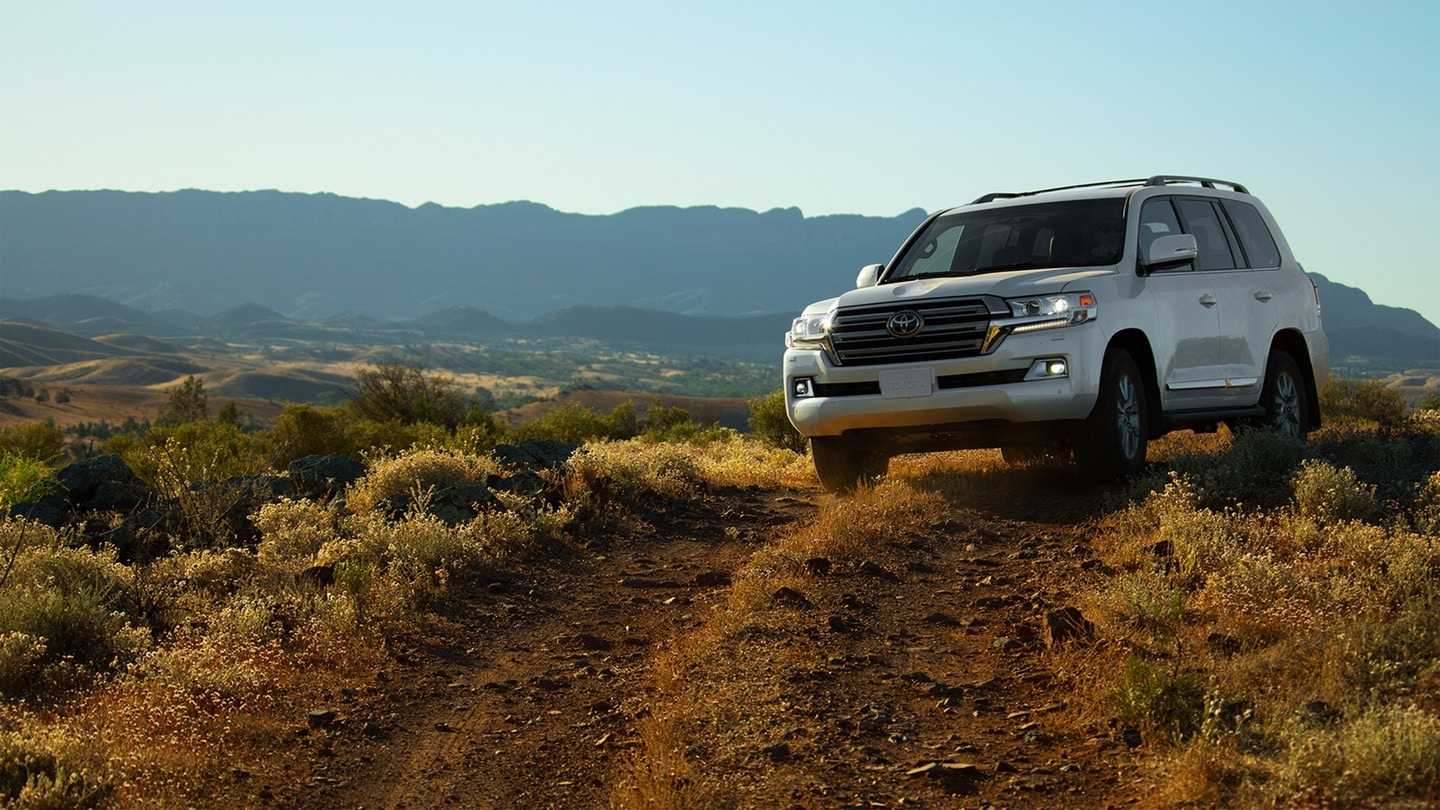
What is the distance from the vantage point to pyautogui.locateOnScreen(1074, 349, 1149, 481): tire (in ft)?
29.8

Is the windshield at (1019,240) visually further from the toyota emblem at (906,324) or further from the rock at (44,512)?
the rock at (44,512)

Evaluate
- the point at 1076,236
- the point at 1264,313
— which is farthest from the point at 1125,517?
the point at 1264,313

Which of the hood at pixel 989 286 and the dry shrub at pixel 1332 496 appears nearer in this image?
the dry shrub at pixel 1332 496

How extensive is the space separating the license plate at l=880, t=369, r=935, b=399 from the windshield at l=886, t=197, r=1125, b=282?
1.30 meters

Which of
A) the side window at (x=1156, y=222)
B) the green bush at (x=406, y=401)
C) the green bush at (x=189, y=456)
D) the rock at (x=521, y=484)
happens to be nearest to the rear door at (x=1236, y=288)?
the side window at (x=1156, y=222)

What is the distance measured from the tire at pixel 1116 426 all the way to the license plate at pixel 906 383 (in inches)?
44.4

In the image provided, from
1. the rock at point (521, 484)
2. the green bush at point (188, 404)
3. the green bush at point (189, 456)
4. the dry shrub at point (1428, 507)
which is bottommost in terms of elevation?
the green bush at point (188, 404)

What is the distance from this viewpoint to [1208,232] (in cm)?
1084

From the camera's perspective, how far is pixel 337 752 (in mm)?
5461

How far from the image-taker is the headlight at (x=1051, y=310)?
891 centimetres

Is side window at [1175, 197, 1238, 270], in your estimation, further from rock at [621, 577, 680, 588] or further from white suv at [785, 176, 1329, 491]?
rock at [621, 577, 680, 588]

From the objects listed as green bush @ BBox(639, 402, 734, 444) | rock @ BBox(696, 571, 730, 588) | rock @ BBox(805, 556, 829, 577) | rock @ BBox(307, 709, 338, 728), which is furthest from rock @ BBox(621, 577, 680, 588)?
green bush @ BBox(639, 402, 734, 444)

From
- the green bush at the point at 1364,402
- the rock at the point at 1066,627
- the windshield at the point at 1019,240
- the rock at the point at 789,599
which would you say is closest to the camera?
the rock at the point at 1066,627

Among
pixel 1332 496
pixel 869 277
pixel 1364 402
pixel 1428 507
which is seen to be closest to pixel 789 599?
pixel 1332 496
